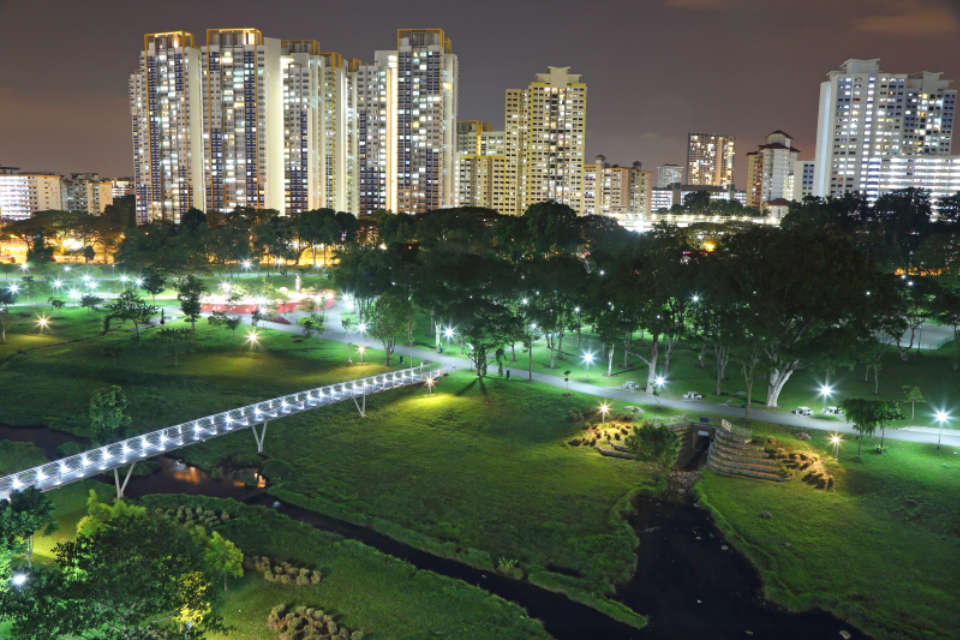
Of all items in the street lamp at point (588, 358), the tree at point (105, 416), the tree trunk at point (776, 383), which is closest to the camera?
the tree at point (105, 416)

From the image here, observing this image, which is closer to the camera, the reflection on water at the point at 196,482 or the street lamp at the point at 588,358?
the reflection on water at the point at 196,482

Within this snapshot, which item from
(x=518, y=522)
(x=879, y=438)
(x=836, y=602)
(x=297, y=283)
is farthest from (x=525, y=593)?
(x=297, y=283)

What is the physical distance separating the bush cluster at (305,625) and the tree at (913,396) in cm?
3384

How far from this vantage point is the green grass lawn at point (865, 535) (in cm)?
2292

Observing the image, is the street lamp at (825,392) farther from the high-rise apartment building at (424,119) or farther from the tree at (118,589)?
the high-rise apartment building at (424,119)

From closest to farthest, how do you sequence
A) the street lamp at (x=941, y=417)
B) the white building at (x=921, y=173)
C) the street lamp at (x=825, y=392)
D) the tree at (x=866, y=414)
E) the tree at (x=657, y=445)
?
the tree at (x=657, y=445) < the tree at (x=866, y=414) < the street lamp at (x=941, y=417) < the street lamp at (x=825, y=392) < the white building at (x=921, y=173)

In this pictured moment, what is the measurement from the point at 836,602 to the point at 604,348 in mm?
37191

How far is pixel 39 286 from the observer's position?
78562mm

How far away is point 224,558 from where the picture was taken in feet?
74.0

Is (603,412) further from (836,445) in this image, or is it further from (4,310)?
(4,310)

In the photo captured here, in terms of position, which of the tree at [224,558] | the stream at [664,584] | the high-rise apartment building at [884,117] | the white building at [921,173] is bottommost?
the stream at [664,584]

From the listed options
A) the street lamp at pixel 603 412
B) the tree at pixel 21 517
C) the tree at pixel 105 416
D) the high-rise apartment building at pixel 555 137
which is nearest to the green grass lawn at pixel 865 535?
the street lamp at pixel 603 412

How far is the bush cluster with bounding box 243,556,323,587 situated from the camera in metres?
23.6

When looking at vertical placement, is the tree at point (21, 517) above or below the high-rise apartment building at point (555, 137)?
below
